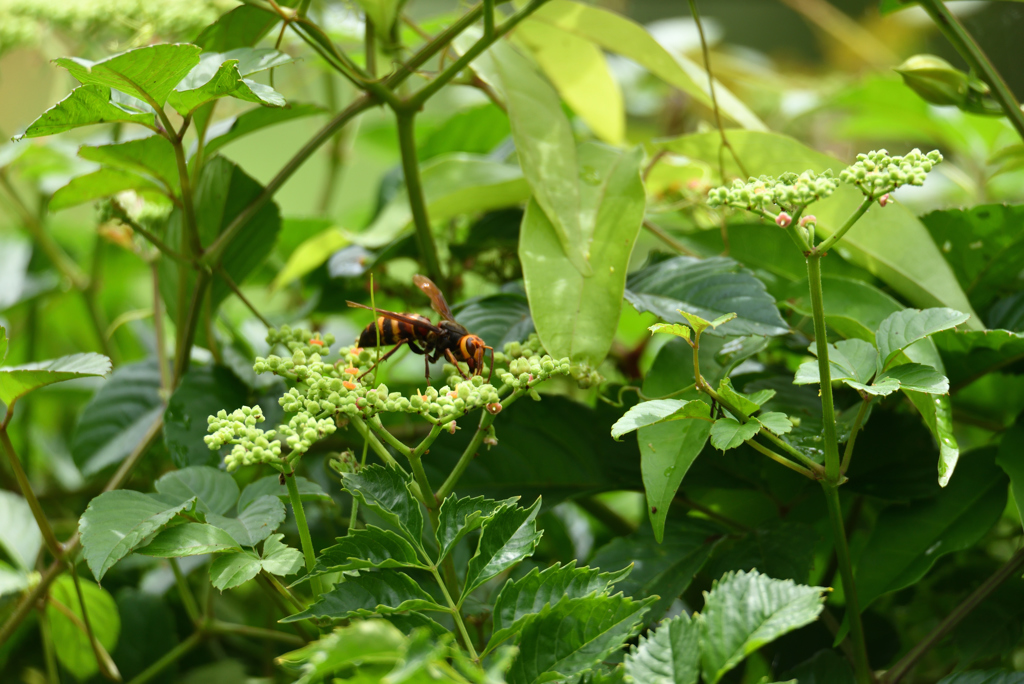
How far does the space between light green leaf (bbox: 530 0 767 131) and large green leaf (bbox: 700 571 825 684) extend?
1.15ft

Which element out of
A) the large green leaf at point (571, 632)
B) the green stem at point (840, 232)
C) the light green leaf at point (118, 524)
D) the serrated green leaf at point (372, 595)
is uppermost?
the green stem at point (840, 232)

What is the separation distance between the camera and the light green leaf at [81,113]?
0.30m

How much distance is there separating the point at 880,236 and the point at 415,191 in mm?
278

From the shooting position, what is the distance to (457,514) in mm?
288

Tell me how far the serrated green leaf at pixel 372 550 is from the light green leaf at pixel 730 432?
0.40 ft

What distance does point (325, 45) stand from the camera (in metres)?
0.39

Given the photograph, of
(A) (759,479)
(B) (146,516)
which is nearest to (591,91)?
(A) (759,479)

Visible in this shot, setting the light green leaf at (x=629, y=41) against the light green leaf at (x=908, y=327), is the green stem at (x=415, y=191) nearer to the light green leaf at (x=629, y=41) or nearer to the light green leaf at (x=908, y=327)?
the light green leaf at (x=629, y=41)

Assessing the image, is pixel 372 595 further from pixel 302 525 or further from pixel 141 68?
pixel 141 68

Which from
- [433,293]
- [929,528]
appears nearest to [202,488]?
[433,293]

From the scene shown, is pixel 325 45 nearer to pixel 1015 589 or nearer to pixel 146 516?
pixel 146 516

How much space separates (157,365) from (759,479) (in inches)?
17.3

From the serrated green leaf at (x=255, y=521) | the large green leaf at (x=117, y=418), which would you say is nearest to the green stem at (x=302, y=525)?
the serrated green leaf at (x=255, y=521)

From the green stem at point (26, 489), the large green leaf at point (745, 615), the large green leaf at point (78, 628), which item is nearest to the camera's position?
the large green leaf at point (745, 615)
